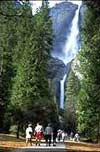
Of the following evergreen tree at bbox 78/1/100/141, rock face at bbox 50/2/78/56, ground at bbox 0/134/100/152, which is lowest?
ground at bbox 0/134/100/152

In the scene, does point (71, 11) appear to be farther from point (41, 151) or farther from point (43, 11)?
point (41, 151)

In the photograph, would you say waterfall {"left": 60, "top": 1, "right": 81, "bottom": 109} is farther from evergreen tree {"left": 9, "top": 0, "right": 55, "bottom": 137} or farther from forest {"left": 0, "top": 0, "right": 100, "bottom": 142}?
evergreen tree {"left": 9, "top": 0, "right": 55, "bottom": 137}

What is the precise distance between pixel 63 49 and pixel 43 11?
8544 cm

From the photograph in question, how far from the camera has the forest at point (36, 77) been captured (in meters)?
45.2

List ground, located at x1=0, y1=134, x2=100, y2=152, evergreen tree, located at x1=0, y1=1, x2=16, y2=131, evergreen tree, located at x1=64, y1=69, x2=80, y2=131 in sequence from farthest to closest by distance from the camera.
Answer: evergreen tree, located at x1=64, y1=69, x2=80, y2=131, evergreen tree, located at x1=0, y1=1, x2=16, y2=131, ground, located at x1=0, y1=134, x2=100, y2=152

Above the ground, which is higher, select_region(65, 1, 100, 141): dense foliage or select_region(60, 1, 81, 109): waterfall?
select_region(60, 1, 81, 109): waterfall

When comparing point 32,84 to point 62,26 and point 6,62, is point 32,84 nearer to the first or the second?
Answer: point 6,62

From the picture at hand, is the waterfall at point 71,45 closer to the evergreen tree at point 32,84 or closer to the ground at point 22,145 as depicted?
the evergreen tree at point 32,84

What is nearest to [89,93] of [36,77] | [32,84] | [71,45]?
[32,84]

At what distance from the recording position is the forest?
1780 inches

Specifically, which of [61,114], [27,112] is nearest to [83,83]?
[27,112]

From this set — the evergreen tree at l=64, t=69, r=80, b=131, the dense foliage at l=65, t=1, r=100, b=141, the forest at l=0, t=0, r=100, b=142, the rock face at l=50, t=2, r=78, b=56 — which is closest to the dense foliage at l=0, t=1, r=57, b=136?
the forest at l=0, t=0, r=100, b=142

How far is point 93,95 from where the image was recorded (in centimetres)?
4566

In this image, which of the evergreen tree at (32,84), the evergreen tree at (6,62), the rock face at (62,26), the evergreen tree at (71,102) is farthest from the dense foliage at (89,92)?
the rock face at (62,26)
